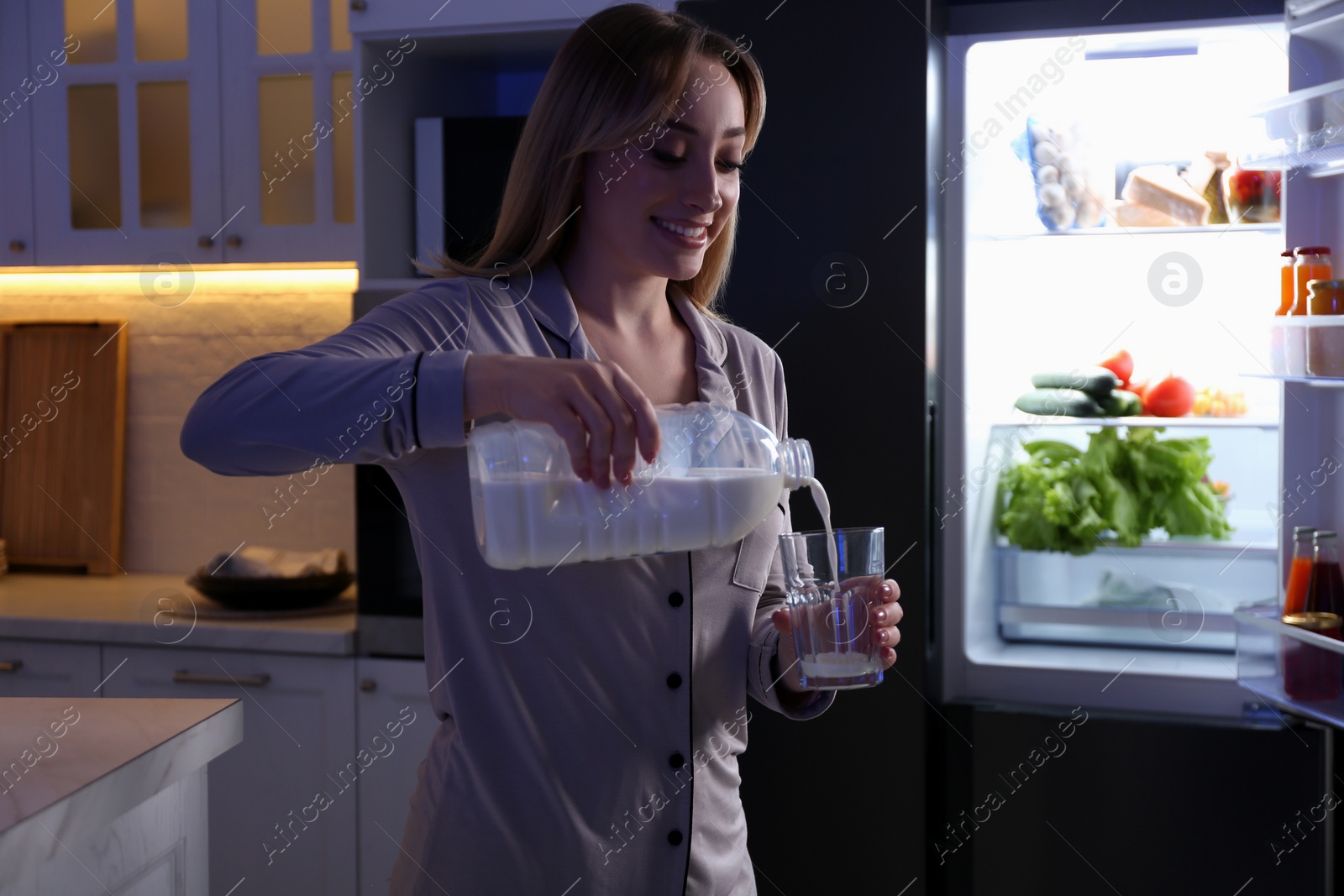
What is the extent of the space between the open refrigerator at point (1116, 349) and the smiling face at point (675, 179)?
0.94 m

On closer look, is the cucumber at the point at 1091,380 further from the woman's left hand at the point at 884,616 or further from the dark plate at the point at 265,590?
the dark plate at the point at 265,590

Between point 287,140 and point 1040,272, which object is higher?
point 287,140

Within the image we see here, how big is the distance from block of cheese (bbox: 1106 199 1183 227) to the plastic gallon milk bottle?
131 cm

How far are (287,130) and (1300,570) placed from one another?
2.24 m

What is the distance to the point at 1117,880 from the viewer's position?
6.46ft

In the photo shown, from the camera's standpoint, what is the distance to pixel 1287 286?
1830 millimetres

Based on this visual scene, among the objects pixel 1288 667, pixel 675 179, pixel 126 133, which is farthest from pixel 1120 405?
pixel 126 133

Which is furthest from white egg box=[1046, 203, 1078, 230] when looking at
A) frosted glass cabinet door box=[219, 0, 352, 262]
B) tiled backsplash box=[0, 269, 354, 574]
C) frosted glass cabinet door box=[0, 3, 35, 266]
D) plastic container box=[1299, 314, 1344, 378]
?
frosted glass cabinet door box=[0, 3, 35, 266]

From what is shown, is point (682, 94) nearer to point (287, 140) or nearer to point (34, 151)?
point (287, 140)

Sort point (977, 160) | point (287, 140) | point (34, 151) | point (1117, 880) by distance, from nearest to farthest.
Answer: point (1117, 880)
point (977, 160)
point (287, 140)
point (34, 151)

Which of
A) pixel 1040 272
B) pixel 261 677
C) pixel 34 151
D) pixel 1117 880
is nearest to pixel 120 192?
pixel 34 151

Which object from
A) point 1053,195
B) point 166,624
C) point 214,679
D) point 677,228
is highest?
point 1053,195

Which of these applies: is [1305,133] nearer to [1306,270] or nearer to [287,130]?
[1306,270]

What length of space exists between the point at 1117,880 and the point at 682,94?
5.27 ft
